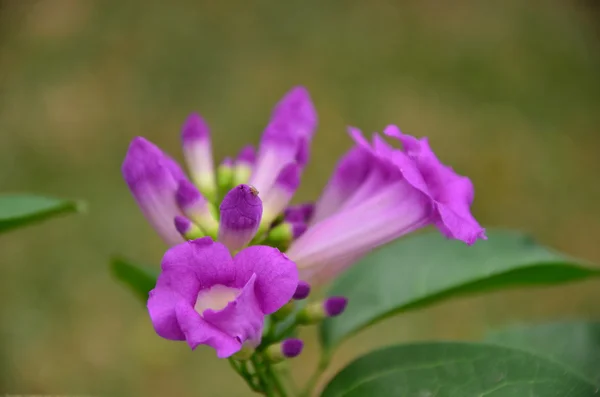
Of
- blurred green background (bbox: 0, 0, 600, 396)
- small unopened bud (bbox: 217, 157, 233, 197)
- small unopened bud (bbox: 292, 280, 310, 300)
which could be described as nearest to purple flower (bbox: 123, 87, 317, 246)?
small unopened bud (bbox: 217, 157, 233, 197)

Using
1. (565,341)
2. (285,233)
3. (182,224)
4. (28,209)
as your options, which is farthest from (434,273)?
(28,209)

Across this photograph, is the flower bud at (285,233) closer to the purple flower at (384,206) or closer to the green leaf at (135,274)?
the purple flower at (384,206)

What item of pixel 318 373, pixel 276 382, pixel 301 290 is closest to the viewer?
pixel 301 290

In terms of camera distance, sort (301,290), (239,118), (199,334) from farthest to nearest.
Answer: (239,118), (301,290), (199,334)

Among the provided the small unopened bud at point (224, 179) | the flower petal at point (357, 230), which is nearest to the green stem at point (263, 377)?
the flower petal at point (357, 230)

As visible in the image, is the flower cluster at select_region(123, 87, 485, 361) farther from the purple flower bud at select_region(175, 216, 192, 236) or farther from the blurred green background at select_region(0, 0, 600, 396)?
the blurred green background at select_region(0, 0, 600, 396)

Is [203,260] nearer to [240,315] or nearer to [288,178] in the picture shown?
[240,315]
